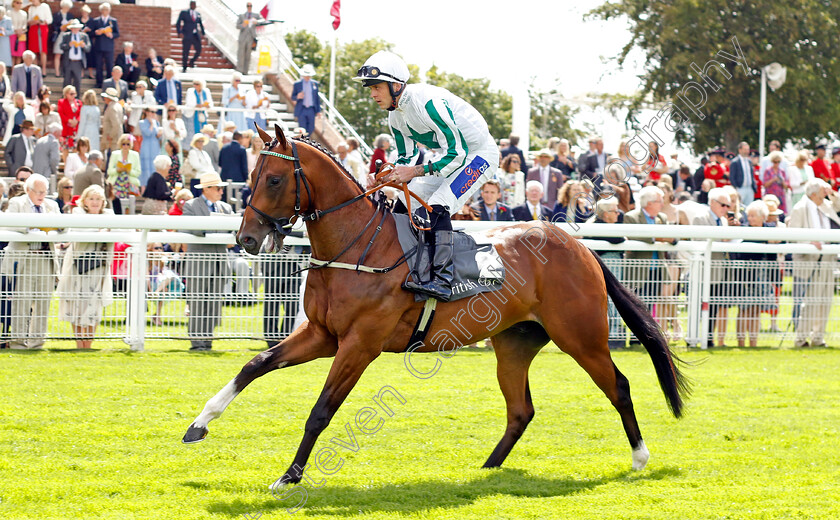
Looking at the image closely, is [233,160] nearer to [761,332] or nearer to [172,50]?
[761,332]

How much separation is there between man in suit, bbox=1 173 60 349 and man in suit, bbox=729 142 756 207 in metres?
12.5

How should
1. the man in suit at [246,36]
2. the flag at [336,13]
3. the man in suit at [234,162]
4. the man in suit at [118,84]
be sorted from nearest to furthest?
the man in suit at [234,162]
the man in suit at [118,84]
the man in suit at [246,36]
the flag at [336,13]

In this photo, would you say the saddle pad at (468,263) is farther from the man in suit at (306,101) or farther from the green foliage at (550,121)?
the green foliage at (550,121)

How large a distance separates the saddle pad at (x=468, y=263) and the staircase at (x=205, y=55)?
61.5ft

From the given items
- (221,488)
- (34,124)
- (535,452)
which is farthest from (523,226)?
(34,124)

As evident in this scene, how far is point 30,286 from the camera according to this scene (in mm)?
9219

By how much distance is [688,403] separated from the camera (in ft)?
26.3

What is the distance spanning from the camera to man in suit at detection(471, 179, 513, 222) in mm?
10945

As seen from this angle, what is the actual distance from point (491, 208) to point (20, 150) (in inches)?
277

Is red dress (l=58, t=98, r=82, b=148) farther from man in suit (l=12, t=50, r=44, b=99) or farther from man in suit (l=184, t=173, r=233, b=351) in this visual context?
man in suit (l=184, t=173, r=233, b=351)

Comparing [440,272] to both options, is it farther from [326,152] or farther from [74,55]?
[74,55]

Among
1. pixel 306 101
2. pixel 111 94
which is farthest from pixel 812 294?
pixel 306 101

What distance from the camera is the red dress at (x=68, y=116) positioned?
1590 cm

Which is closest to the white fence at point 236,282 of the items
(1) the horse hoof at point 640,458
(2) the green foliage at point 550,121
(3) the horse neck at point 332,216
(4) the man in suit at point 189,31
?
(3) the horse neck at point 332,216
